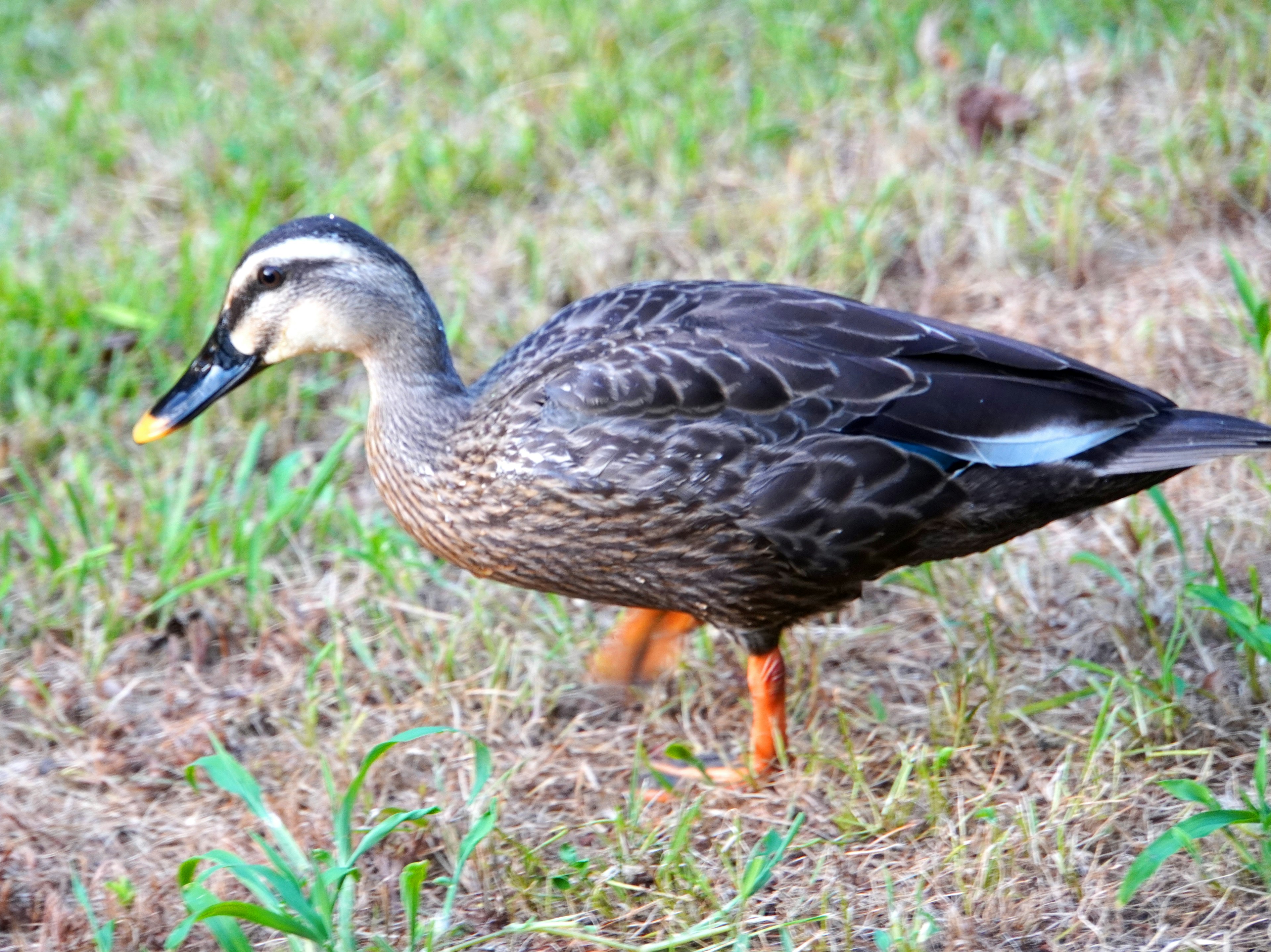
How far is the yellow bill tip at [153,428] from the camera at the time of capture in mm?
3252

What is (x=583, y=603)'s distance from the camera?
3676 mm

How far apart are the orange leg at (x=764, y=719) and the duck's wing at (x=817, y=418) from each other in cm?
33

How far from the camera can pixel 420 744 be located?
3.21m

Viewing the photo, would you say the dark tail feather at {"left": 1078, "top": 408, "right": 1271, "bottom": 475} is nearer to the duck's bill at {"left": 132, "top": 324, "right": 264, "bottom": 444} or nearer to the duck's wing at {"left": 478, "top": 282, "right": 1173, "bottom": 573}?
the duck's wing at {"left": 478, "top": 282, "right": 1173, "bottom": 573}

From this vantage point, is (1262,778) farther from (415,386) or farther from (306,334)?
(306,334)

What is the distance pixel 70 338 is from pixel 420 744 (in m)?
2.04

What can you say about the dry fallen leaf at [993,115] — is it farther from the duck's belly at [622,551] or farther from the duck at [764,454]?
the duck's belly at [622,551]

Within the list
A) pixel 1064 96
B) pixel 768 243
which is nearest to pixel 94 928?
pixel 768 243

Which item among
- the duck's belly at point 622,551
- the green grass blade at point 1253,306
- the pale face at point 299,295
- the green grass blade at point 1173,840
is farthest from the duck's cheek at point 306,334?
the green grass blade at point 1253,306

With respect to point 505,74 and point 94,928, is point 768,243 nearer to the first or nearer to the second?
point 505,74

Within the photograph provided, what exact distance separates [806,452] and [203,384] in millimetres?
1473

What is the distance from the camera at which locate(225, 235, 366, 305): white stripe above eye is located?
3143 millimetres

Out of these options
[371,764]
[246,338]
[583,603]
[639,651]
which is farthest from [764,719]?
[246,338]

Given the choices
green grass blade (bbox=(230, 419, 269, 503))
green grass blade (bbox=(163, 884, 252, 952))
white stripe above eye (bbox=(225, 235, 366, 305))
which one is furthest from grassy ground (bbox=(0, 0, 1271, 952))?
white stripe above eye (bbox=(225, 235, 366, 305))
